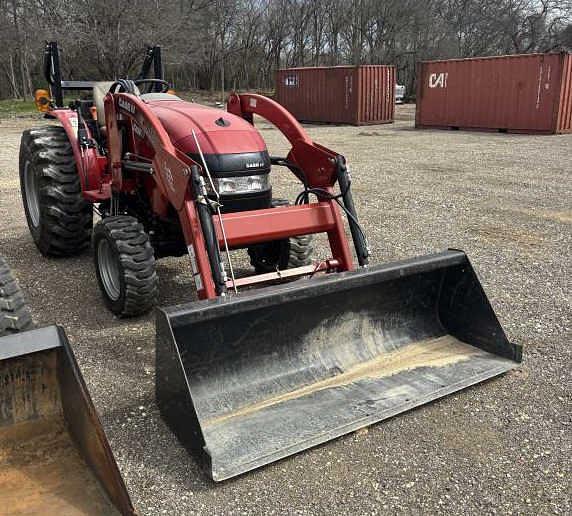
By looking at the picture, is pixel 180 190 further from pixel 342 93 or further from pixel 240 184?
pixel 342 93

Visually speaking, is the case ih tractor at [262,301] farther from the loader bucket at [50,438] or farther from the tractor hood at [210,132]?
the loader bucket at [50,438]

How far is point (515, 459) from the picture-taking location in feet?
8.75

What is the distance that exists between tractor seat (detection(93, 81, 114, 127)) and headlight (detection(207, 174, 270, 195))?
1.93m

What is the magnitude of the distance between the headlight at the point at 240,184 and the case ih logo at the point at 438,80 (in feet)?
55.8

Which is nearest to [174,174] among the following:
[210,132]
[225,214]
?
[225,214]

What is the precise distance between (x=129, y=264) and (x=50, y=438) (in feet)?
4.84

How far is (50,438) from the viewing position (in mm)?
2396

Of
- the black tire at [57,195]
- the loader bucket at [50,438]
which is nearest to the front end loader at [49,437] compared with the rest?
the loader bucket at [50,438]

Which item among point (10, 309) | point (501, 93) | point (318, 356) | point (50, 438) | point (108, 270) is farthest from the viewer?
A: point (501, 93)

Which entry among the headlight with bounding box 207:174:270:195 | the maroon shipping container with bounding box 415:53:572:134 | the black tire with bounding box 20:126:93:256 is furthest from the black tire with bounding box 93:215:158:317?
the maroon shipping container with bounding box 415:53:572:134

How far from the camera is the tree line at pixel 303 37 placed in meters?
30.2

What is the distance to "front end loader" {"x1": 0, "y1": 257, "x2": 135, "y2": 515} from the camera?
2115mm

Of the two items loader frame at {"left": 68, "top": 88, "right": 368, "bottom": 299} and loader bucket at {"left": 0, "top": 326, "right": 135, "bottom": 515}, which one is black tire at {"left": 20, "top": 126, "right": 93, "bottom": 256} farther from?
loader bucket at {"left": 0, "top": 326, "right": 135, "bottom": 515}

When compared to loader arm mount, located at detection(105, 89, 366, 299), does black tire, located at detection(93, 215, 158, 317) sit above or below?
below
